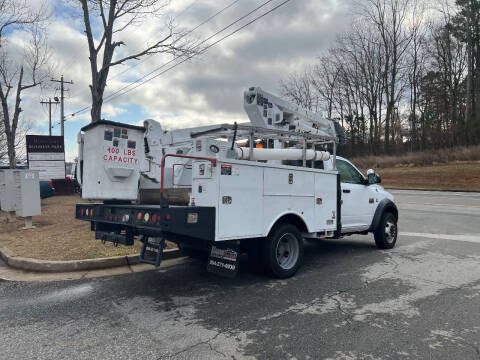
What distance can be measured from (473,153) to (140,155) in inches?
1258

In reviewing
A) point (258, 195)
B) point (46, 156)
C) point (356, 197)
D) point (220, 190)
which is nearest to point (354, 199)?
point (356, 197)

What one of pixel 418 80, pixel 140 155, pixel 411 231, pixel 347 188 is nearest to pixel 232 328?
pixel 140 155

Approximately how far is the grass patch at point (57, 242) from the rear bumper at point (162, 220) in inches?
64.8

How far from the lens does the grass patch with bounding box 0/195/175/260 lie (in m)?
6.61

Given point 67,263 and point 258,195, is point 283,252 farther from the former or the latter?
point 67,263

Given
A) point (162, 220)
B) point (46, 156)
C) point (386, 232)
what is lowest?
point (386, 232)

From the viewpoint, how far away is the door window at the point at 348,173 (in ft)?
22.9

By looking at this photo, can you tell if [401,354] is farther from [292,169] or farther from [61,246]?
[61,246]

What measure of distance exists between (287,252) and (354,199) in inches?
82.9

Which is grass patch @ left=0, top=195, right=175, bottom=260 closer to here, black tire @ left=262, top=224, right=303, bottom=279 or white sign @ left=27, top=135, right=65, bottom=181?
black tire @ left=262, top=224, right=303, bottom=279

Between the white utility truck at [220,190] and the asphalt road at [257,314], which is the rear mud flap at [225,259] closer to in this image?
the white utility truck at [220,190]

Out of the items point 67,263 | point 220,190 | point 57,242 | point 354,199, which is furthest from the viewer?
point 57,242

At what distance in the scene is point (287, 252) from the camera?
564 cm

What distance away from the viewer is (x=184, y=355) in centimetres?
328
